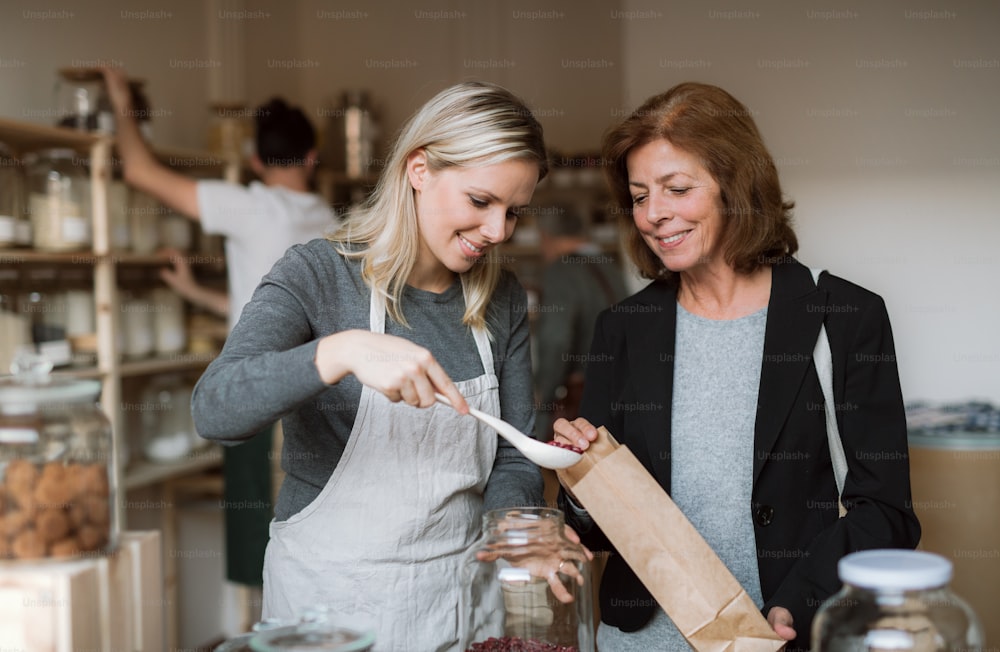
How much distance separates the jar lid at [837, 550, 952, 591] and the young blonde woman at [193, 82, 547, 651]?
0.67m

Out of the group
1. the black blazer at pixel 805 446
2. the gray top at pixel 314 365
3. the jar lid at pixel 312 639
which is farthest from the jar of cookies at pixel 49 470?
the black blazer at pixel 805 446

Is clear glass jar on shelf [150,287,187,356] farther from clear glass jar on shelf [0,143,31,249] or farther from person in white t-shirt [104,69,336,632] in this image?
clear glass jar on shelf [0,143,31,249]

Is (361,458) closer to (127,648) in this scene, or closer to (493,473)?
(493,473)

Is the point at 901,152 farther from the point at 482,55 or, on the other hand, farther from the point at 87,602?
the point at 87,602

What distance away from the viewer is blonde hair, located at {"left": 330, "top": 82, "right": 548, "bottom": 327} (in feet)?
4.36

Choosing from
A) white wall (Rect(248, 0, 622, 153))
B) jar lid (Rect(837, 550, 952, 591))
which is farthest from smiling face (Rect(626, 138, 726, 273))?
white wall (Rect(248, 0, 622, 153))

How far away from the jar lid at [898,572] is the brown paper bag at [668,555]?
0.34m

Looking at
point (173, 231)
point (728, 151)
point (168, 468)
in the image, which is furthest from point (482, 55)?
point (728, 151)

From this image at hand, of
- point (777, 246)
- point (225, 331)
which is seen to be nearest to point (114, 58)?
point (225, 331)

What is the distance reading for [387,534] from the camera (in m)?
1.35

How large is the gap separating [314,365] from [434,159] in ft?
1.39

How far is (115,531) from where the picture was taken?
3.45 feet

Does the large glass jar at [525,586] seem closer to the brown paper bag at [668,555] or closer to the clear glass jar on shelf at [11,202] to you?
the brown paper bag at [668,555]

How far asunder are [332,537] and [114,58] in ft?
7.71
